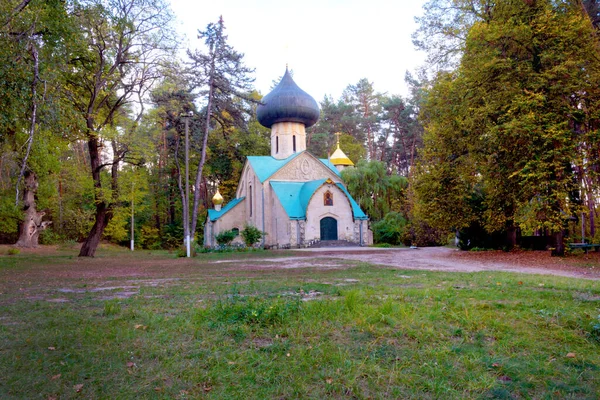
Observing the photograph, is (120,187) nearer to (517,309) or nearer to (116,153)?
(116,153)

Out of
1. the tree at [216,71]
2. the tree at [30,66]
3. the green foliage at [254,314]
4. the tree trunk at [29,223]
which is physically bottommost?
the green foliage at [254,314]

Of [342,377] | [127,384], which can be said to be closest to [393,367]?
[342,377]

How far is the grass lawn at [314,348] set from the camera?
332 cm

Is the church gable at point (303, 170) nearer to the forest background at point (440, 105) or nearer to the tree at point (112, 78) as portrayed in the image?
the forest background at point (440, 105)

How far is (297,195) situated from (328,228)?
3582mm

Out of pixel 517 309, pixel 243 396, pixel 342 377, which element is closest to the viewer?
pixel 243 396

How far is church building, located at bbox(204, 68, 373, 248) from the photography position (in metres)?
30.8

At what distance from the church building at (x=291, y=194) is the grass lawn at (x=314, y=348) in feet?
79.5

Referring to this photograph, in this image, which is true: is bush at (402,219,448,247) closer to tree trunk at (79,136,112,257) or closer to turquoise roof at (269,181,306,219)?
turquoise roof at (269,181,306,219)

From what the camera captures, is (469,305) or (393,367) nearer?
(393,367)

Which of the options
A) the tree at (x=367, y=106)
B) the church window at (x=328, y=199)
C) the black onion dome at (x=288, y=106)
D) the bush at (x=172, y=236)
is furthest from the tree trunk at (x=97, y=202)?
the tree at (x=367, y=106)

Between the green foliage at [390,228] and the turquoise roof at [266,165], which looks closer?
the green foliage at [390,228]

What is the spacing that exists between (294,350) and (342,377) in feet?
2.42

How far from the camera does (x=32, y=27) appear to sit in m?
8.79
